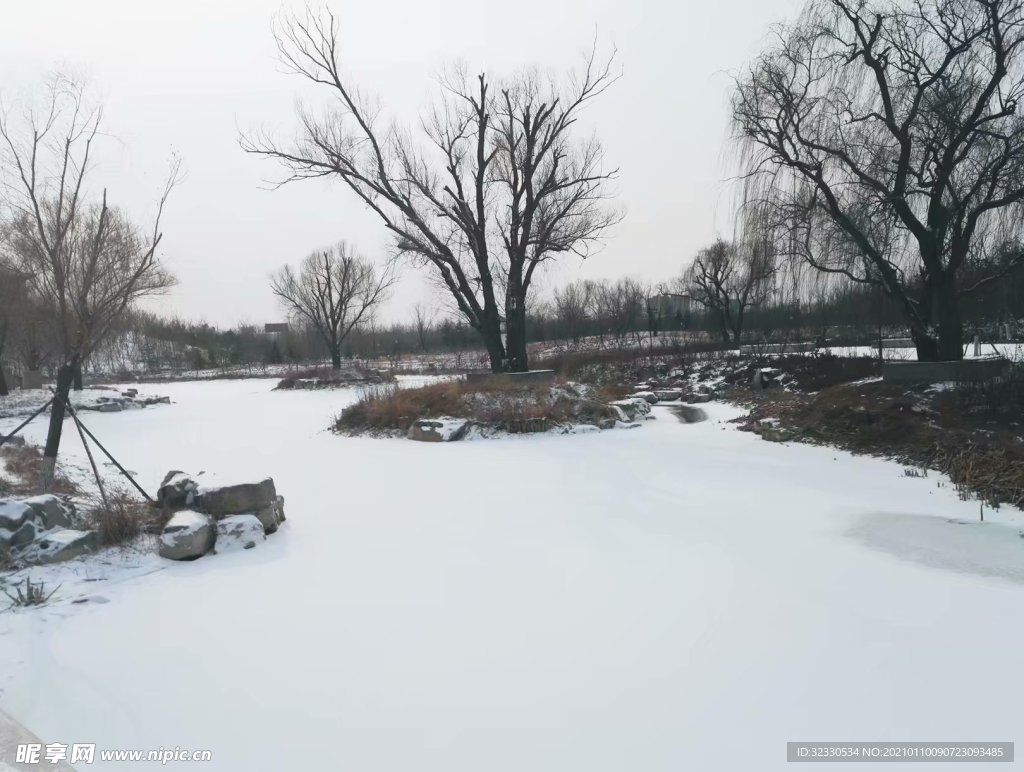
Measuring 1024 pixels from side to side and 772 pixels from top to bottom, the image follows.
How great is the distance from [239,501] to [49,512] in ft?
4.57

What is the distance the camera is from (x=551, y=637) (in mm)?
3338

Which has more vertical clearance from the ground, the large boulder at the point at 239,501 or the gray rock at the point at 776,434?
the large boulder at the point at 239,501

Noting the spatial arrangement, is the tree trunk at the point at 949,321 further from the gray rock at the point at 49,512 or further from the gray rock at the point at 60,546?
the gray rock at the point at 49,512

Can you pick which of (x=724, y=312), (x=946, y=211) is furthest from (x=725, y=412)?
(x=724, y=312)

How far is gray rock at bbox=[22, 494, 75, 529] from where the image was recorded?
480 centimetres

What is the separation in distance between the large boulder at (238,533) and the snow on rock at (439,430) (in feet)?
18.1

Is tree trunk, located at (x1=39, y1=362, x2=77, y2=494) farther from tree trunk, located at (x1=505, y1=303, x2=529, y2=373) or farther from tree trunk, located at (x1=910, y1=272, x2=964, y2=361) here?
tree trunk, located at (x1=910, y1=272, x2=964, y2=361)

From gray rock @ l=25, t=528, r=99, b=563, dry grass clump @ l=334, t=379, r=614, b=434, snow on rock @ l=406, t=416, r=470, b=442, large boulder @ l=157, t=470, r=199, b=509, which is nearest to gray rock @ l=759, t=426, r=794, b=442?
dry grass clump @ l=334, t=379, r=614, b=434

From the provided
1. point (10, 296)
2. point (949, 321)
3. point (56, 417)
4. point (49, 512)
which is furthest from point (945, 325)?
point (10, 296)

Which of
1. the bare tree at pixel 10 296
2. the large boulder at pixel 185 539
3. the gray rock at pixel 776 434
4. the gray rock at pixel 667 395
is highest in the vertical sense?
the bare tree at pixel 10 296

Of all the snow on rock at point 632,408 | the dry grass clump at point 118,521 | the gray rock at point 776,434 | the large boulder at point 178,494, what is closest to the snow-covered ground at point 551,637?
the dry grass clump at point 118,521

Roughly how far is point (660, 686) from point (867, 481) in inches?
200

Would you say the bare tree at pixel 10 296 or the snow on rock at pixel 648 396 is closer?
the snow on rock at pixel 648 396

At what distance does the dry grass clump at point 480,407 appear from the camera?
11.2 metres
